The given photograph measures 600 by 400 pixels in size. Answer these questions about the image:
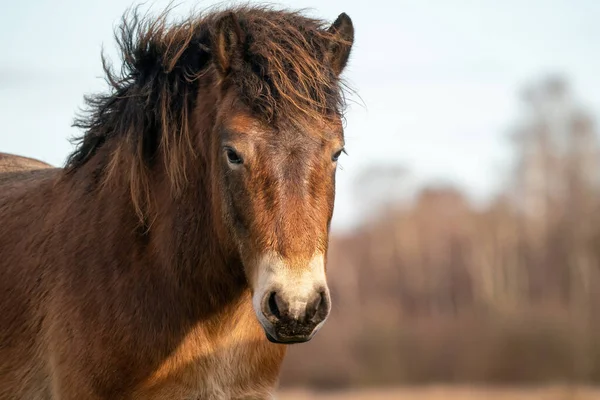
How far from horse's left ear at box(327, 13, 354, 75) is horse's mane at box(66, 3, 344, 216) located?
3 centimetres

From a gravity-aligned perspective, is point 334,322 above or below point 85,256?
below

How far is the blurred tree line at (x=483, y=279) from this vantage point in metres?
33.6

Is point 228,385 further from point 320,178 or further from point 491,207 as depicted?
point 491,207

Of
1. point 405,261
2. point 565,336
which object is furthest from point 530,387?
point 405,261

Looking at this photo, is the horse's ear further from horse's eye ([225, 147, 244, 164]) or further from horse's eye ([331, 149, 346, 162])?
horse's eye ([331, 149, 346, 162])

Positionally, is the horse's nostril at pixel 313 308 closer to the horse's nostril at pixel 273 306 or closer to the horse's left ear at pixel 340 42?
the horse's nostril at pixel 273 306

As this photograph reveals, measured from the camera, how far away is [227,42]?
456 centimetres

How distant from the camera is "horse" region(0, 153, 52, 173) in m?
7.02

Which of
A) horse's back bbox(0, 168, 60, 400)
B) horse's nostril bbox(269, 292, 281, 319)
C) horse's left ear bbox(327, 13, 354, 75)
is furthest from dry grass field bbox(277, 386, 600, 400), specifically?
horse's nostril bbox(269, 292, 281, 319)

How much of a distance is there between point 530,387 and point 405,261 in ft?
105

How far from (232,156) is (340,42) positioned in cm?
112

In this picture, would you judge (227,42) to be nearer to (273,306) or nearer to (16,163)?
(273,306)

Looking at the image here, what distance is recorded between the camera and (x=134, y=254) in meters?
4.73

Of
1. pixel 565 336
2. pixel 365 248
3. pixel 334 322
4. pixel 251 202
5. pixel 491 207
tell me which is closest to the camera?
pixel 251 202
